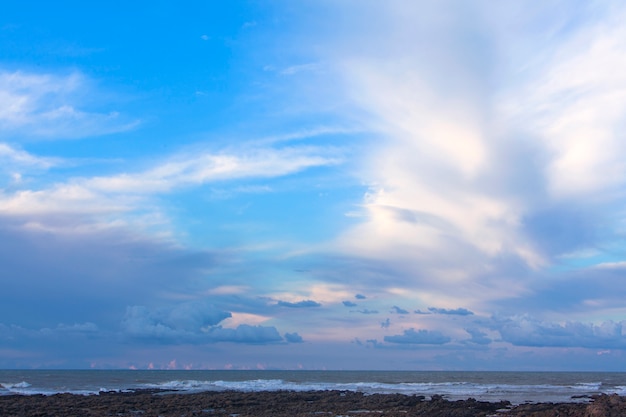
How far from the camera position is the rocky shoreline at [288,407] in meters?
31.7

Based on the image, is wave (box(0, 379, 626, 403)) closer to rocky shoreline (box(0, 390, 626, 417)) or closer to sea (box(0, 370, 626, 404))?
sea (box(0, 370, 626, 404))

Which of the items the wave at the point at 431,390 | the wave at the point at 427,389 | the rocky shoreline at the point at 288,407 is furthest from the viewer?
the wave at the point at 427,389

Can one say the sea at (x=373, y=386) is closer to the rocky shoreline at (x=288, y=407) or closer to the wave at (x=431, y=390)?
the wave at (x=431, y=390)

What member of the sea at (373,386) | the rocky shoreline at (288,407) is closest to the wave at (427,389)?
the sea at (373,386)

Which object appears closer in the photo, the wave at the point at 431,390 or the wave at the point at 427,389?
the wave at the point at 431,390

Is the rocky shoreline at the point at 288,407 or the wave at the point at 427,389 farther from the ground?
the rocky shoreline at the point at 288,407

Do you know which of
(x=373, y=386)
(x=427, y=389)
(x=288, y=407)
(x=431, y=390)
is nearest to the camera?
(x=288, y=407)

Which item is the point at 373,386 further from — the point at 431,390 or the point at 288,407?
the point at 288,407

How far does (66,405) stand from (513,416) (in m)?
29.1

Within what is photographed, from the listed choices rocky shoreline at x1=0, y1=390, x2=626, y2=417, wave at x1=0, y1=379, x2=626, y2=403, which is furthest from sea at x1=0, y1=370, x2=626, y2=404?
rocky shoreline at x1=0, y1=390, x2=626, y2=417

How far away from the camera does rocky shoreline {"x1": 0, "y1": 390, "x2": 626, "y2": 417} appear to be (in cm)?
3172

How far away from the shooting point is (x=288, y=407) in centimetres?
3756

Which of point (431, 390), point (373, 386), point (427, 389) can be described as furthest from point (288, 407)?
point (373, 386)

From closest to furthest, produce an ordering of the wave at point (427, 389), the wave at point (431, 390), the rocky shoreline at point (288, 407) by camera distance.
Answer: the rocky shoreline at point (288, 407) < the wave at point (431, 390) < the wave at point (427, 389)
